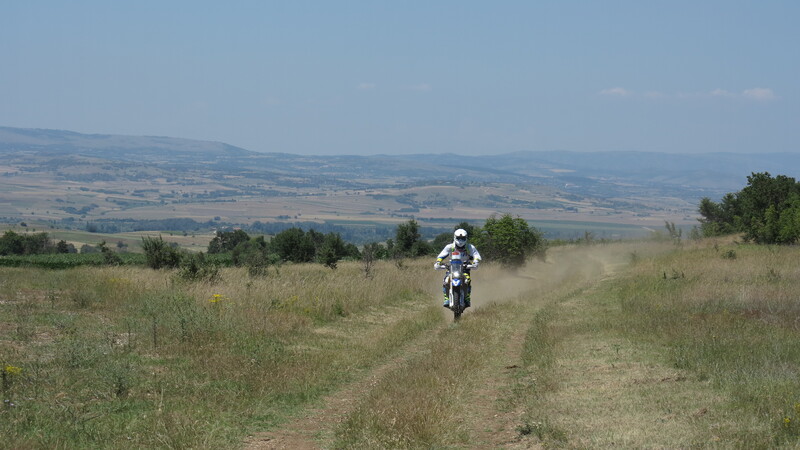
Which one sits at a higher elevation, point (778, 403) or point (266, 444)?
point (778, 403)

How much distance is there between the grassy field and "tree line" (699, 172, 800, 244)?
21.8m

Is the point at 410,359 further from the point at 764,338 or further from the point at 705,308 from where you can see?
the point at 705,308

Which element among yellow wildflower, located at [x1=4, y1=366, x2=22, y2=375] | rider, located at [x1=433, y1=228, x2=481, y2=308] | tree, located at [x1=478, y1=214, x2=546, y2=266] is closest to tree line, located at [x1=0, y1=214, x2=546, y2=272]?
tree, located at [x1=478, y1=214, x2=546, y2=266]

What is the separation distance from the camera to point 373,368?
12969mm

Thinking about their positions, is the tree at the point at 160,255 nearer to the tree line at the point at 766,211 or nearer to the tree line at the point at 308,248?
the tree line at the point at 308,248

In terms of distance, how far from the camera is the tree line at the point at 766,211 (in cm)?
4166

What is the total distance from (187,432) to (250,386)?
2.60 metres

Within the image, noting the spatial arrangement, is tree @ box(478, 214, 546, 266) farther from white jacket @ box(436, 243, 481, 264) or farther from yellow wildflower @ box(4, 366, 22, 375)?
yellow wildflower @ box(4, 366, 22, 375)

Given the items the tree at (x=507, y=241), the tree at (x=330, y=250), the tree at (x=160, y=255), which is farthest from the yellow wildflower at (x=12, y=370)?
the tree at (x=330, y=250)

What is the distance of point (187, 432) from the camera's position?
8000 millimetres

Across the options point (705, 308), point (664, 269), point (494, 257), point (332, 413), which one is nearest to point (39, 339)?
point (332, 413)

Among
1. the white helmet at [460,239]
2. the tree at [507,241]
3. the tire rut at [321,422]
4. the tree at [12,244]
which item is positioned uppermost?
the white helmet at [460,239]

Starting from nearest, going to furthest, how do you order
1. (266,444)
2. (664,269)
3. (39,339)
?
1. (266,444)
2. (39,339)
3. (664,269)

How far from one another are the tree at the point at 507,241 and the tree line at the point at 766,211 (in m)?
12.6
